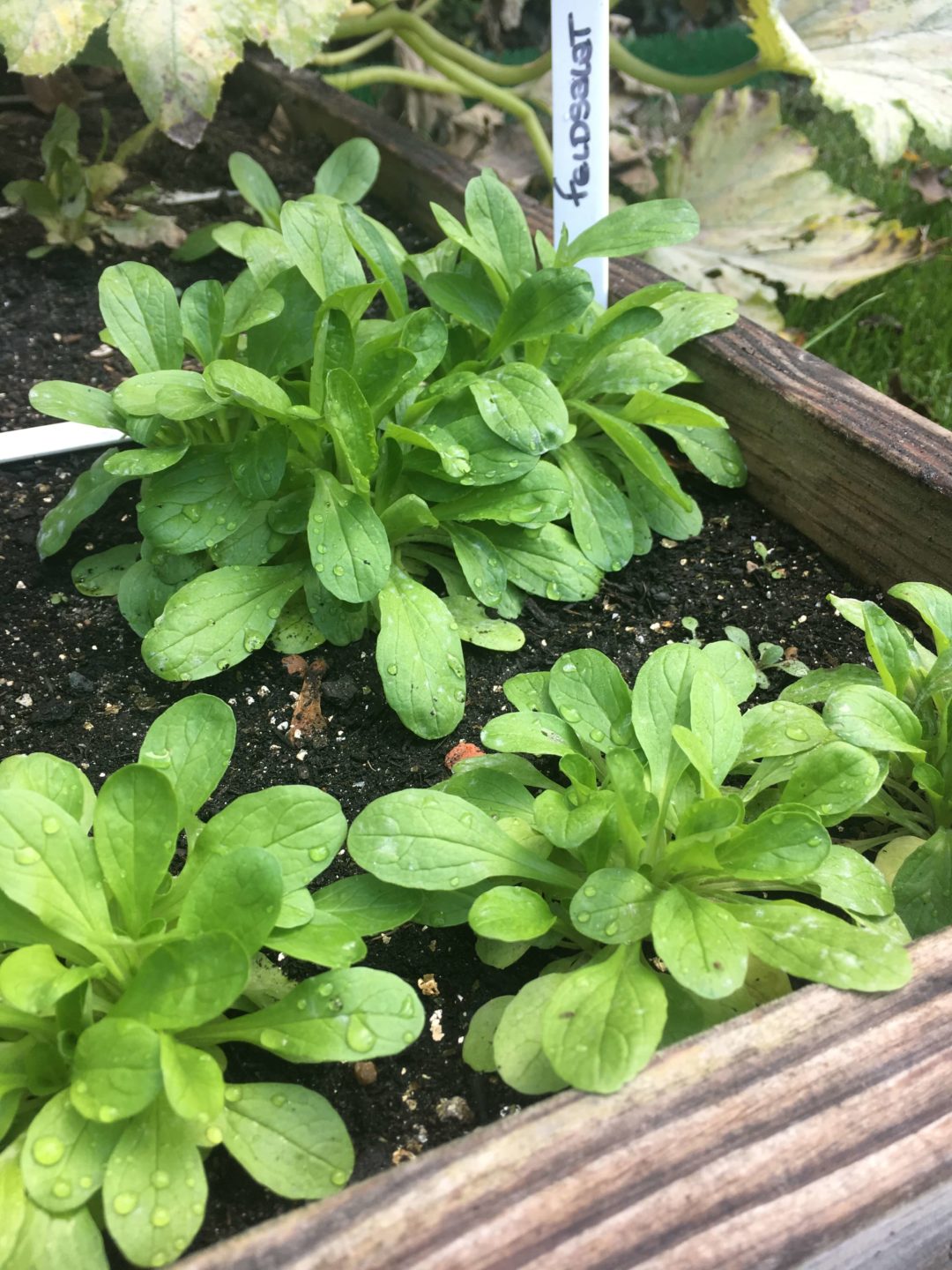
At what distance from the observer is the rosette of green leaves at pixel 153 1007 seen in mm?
654

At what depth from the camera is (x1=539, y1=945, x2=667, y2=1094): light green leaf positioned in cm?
65

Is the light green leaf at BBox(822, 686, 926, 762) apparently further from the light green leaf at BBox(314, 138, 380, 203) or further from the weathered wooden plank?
the light green leaf at BBox(314, 138, 380, 203)

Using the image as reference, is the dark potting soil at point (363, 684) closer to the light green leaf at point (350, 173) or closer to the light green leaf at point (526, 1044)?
the light green leaf at point (526, 1044)

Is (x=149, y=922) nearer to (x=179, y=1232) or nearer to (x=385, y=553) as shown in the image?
(x=179, y=1232)

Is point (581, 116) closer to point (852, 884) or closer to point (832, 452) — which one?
point (832, 452)

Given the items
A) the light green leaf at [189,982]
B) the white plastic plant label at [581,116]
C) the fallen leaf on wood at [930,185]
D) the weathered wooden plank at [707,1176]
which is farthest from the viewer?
the fallen leaf on wood at [930,185]

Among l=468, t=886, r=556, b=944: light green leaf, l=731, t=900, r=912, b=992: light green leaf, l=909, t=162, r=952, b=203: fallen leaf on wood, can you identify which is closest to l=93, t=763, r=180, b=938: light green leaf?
l=468, t=886, r=556, b=944: light green leaf

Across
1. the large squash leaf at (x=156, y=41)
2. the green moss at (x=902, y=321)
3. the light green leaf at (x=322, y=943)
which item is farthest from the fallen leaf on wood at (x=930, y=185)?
the light green leaf at (x=322, y=943)

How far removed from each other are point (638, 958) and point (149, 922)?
0.39 meters

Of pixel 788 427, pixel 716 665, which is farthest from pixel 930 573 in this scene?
pixel 716 665

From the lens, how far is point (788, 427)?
1.36 meters

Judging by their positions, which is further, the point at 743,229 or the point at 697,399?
the point at 743,229

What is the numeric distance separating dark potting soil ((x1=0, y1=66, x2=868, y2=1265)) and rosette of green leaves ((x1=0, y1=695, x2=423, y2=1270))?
0.08 metres

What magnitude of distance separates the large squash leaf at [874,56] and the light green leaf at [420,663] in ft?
3.52
